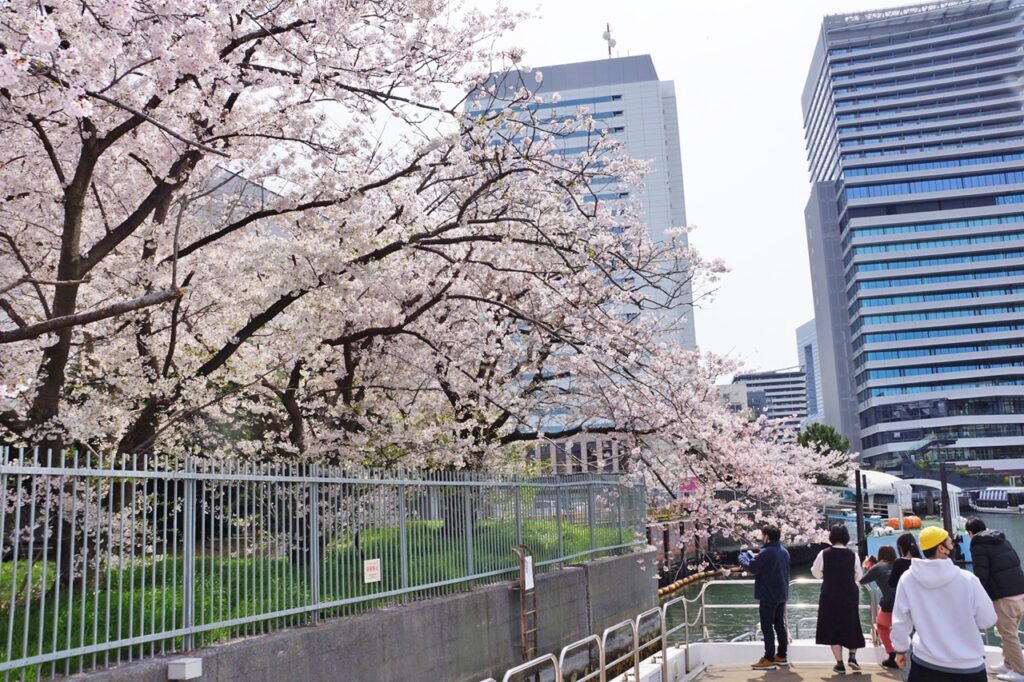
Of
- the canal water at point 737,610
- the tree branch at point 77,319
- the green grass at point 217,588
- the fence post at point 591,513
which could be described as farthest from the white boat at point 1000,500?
the tree branch at point 77,319

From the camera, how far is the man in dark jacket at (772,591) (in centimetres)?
1035

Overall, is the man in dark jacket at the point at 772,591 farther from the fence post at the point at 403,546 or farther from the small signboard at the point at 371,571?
the small signboard at the point at 371,571

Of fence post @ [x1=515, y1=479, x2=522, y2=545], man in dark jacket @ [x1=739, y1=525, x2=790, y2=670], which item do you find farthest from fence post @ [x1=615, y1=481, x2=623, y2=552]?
man in dark jacket @ [x1=739, y1=525, x2=790, y2=670]

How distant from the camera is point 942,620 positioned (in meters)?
5.36

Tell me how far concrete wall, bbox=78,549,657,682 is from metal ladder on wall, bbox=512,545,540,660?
0.33ft

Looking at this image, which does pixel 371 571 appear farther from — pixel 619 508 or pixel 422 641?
pixel 619 508

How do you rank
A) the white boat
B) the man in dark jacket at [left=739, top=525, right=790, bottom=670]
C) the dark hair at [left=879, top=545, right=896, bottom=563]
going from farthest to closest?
the white boat, the man in dark jacket at [left=739, top=525, right=790, bottom=670], the dark hair at [left=879, top=545, right=896, bottom=563]

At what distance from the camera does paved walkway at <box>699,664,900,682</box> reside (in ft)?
32.0

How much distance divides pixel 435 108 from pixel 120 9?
3357 millimetres

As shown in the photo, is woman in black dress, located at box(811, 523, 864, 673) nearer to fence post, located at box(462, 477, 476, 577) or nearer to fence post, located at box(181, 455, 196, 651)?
fence post, located at box(462, 477, 476, 577)

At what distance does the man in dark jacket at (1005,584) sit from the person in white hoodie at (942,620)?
163 inches

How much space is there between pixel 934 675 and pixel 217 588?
5530mm

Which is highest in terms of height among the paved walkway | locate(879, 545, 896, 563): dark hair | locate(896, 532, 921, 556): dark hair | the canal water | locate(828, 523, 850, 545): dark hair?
locate(896, 532, 921, 556): dark hair

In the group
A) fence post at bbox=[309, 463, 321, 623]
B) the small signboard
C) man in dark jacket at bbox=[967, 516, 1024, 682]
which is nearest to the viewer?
fence post at bbox=[309, 463, 321, 623]
